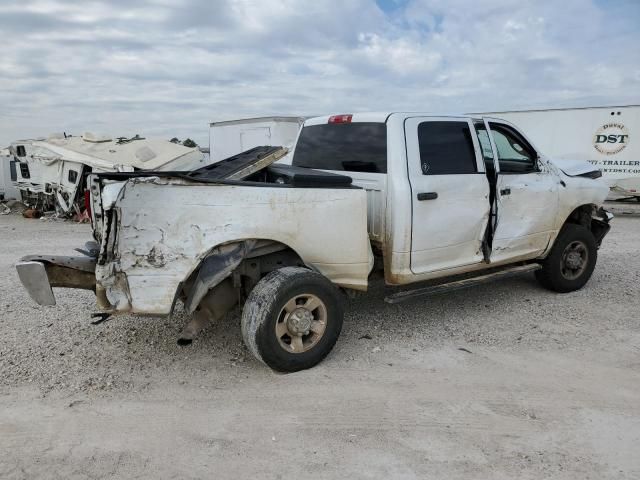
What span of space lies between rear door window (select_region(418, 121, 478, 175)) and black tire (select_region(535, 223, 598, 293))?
1763 millimetres

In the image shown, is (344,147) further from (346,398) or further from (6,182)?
(6,182)

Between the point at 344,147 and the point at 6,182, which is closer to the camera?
the point at 344,147

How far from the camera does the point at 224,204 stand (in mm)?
3754

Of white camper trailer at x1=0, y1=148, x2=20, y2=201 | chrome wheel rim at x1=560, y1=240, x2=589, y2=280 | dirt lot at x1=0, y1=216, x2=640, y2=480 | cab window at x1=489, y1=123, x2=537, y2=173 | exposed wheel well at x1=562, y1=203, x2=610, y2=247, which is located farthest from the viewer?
white camper trailer at x1=0, y1=148, x2=20, y2=201

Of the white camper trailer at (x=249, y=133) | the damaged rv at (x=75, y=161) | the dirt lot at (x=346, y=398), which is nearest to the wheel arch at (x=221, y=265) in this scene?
the dirt lot at (x=346, y=398)

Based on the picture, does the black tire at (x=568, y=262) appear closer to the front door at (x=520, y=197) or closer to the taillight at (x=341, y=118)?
the front door at (x=520, y=197)

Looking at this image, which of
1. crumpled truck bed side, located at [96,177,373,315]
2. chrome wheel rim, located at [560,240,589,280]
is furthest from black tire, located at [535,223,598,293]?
crumpled truck bed side, located at [96,177,373,315]

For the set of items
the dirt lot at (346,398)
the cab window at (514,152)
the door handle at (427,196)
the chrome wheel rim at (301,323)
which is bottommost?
the dirt lot at (346,398)

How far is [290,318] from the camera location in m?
3.95

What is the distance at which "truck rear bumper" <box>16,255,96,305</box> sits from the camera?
357 cm

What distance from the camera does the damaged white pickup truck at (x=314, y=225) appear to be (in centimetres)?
361

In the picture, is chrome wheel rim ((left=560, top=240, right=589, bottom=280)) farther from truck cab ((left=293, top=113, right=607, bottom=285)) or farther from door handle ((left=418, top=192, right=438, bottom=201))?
door handle ((left=418, top=192, right=438, bottom=201))

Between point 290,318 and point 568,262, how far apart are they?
150 inches

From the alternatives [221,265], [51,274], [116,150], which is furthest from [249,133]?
[221,265]
